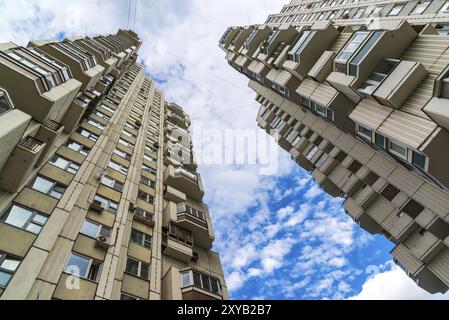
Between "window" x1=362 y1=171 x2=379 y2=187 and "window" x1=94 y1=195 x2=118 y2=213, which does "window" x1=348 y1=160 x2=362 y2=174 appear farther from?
"window" x1=94 y1=195 x2=118 y2=213

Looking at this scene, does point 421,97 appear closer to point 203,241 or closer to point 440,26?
point 440,26

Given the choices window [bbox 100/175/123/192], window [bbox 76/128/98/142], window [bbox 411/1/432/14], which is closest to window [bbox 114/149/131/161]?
window [bbox 76/128/98/142]

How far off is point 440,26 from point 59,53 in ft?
80.2

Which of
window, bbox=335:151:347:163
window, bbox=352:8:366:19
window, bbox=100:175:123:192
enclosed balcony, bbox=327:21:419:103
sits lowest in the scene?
enclosed balcony, bbox=327:21:419:103

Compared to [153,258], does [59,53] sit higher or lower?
higher

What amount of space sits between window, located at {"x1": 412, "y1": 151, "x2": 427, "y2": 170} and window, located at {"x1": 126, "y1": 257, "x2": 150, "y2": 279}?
492 inches

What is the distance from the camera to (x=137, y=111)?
32156 mm

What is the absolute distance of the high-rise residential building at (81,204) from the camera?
36.5 ft

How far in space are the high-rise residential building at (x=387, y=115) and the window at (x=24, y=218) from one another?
14191mm

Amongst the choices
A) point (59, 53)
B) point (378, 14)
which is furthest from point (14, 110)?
point (378, 14)

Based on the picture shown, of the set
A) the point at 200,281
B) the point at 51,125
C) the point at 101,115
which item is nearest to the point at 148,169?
the point at 101,115

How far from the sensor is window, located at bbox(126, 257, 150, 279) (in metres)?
14.1

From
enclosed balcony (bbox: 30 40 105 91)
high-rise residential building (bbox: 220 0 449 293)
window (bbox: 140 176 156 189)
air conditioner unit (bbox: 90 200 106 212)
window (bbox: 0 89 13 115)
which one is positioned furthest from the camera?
window (bbox: 140 176 156 189)

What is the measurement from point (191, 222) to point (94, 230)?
633cm
